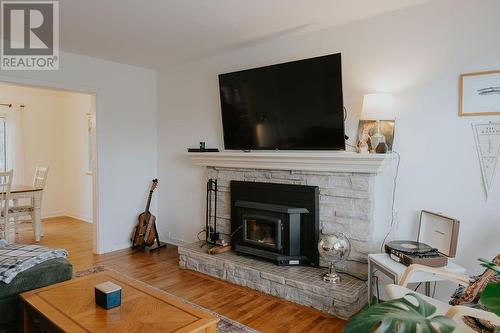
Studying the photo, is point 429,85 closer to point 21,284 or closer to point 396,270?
point 396,270

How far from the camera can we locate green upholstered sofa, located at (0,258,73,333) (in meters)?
2.11

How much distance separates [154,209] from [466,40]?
4054mm

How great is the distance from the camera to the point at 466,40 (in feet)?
8.07

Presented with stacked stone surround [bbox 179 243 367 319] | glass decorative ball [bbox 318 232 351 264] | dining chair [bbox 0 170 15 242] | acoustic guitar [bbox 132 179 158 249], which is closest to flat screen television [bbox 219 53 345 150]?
glass decorative ball [bbox 318 232 351 264]

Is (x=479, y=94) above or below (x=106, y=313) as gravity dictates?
above

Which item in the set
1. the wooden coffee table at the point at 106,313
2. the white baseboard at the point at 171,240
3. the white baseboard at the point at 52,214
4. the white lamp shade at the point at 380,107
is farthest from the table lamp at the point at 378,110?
the white baseboard at the point at 52,214

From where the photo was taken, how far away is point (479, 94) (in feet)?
7.93

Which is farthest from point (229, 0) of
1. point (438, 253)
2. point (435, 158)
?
point (438, 253)

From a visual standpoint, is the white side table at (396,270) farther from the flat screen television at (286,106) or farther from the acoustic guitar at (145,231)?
the acoustic guitar at (145,231)

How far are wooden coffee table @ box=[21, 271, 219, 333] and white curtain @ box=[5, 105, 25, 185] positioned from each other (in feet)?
15.4

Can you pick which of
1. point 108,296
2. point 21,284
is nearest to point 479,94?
point 108,296

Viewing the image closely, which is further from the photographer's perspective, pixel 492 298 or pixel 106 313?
pixel 106 313

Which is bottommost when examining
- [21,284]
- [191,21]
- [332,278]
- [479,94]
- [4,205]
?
[332,278]

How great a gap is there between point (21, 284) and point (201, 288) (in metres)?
1.46
